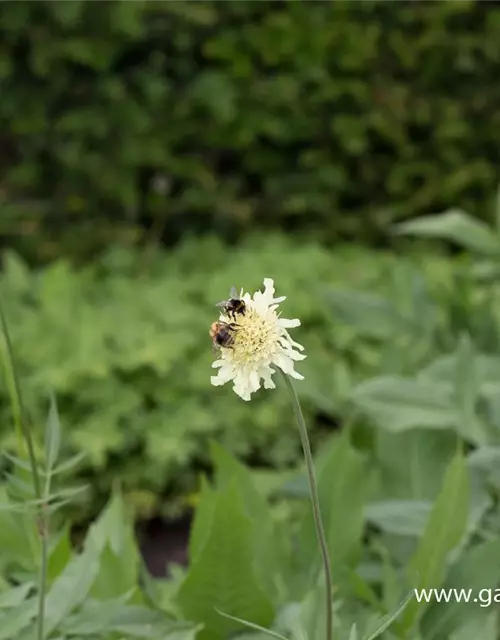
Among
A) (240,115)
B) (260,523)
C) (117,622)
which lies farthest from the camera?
(240,115)

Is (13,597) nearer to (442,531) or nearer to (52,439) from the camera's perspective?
(52,439)

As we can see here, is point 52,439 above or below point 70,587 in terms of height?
above

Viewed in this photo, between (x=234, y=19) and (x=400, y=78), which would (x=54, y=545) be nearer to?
(x=234, y=19)

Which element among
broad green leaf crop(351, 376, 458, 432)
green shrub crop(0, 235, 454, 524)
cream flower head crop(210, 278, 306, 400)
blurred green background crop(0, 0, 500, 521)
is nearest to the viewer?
cream flower head crop(210, 278, 306, 400)

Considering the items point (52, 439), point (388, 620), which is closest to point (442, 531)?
point (388, 620)

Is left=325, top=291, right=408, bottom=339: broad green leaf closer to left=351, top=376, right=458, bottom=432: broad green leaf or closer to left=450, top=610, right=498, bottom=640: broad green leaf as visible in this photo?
left=351, top=376, right=458, bottom=432: broad green leaf

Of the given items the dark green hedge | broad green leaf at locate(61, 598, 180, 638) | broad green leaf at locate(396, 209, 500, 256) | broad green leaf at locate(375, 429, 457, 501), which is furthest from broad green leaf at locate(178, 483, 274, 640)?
the dark green hedge
